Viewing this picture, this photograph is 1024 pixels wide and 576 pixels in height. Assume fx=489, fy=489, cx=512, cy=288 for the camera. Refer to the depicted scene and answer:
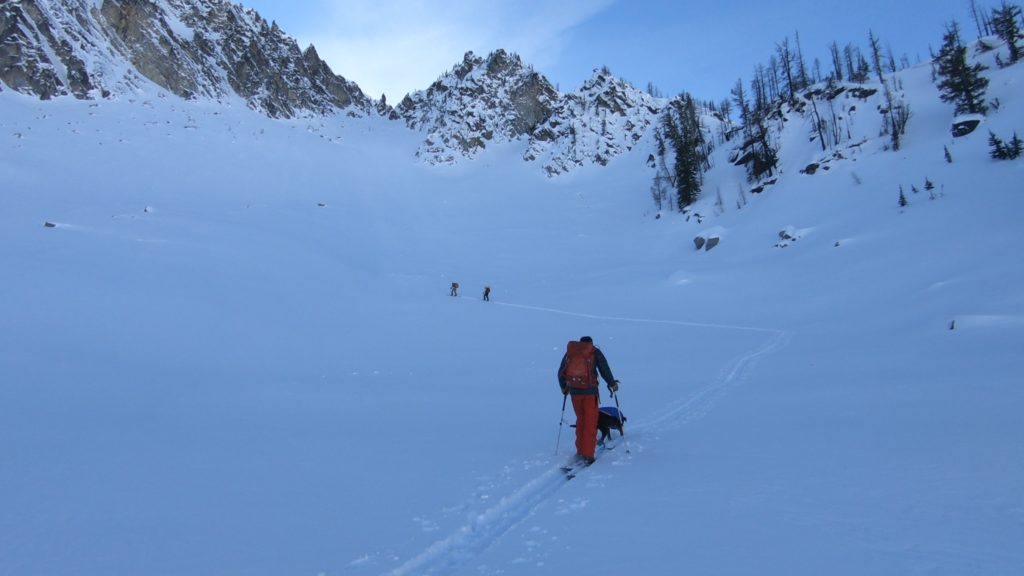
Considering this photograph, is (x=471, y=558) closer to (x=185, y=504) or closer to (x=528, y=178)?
(x=185, y=504)

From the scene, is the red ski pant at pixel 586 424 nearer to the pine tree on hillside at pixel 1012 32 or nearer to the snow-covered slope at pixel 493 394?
the snow-covered slope at pixel 493 394

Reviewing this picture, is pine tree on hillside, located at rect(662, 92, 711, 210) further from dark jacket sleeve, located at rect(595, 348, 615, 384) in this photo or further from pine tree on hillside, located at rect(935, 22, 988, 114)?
dark jacket sleeve, located at rect(595, 348, 615, 384)

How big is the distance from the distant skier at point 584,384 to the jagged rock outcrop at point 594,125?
66.0 m

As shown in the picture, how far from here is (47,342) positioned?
375 inches

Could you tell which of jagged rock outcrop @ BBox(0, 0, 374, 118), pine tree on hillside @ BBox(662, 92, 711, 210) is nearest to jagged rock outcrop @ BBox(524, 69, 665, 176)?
pine tree on hillside @ BBox(662, 92, 711, 210)

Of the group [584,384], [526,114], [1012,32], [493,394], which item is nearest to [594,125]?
[526,114]

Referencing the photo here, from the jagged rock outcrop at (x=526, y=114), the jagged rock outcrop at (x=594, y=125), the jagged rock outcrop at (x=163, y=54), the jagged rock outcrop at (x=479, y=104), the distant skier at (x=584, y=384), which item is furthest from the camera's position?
the jagged rock outcrop at (x=479, y=104)

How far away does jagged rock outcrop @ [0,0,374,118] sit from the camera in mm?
45625

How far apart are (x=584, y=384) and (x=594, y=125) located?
77.3m

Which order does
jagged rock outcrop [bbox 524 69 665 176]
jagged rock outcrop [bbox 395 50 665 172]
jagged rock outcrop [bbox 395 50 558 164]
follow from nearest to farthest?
jagged rock outcrop [bbox 524 69 665 176] < jagged rock outcrop [bbox 395 50 665 172] < jagged rock outcrop [bbox 395 50 558 164]

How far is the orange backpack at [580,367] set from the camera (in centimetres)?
662

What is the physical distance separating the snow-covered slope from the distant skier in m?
0.41

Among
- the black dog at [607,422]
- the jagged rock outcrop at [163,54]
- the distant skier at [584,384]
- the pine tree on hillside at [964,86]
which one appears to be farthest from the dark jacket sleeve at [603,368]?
the jagged rock outcrop at [163,54]

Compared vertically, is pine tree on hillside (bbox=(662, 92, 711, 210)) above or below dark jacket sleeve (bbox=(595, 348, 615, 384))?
above
